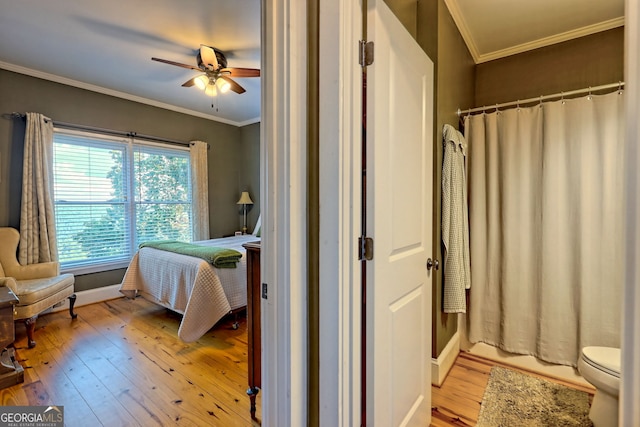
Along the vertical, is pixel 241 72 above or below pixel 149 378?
above

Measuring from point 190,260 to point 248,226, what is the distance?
2.62 meters

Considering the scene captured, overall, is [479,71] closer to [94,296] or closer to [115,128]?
[115,128]

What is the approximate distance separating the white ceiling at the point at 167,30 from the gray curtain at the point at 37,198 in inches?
25.7

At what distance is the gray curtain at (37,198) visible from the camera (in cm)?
300

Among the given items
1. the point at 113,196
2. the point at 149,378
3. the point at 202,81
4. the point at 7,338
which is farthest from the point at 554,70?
the point at 113,196

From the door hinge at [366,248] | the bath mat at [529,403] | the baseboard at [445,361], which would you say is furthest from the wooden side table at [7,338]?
the bath mat at [529,403]

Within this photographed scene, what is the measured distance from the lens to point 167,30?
2.40 meters

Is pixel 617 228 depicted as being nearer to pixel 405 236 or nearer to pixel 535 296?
pixel 535 296

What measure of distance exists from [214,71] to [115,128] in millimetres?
1864

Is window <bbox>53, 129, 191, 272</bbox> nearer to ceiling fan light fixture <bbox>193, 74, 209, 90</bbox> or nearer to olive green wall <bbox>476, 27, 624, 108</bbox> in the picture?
ceiling fan light fixture <bbox>193, 74, 209, 90</bbox>

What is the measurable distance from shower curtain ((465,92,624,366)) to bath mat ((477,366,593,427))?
23 centimetres

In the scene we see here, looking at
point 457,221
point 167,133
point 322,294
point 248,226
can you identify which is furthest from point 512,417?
point 167,133

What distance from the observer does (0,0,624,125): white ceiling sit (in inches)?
81.6

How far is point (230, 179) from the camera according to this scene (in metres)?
5.15
